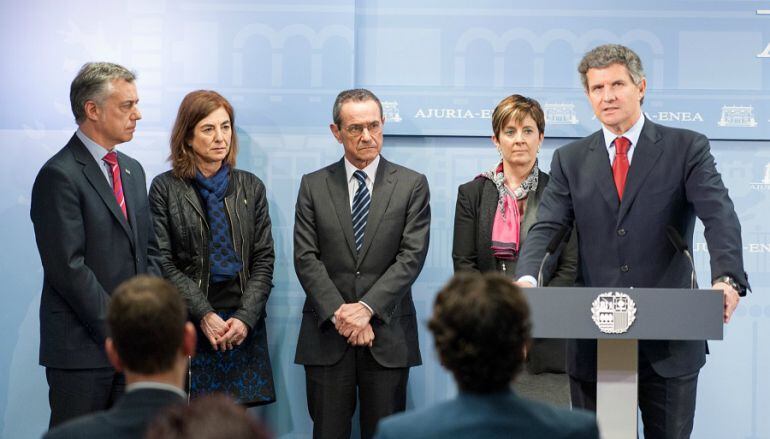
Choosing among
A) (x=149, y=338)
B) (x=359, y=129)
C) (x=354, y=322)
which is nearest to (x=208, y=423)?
(x=149, y=338)

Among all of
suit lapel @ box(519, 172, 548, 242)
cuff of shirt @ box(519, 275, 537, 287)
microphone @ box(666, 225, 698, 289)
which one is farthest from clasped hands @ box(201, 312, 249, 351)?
microphone @ box(666, 225, 698, 289)

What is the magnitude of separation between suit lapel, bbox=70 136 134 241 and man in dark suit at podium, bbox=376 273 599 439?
7.89 ft

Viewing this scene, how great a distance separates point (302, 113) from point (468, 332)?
11.3ft

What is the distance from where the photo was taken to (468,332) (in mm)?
1831

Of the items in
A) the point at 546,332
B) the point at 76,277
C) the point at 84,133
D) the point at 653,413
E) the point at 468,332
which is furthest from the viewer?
the point at 84,133

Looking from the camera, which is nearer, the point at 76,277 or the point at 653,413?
the point at 653,413

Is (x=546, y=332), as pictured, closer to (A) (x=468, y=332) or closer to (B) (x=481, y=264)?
(A) (x=468, y=332)

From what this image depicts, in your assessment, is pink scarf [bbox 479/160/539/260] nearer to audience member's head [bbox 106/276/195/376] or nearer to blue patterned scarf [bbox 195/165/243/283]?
blue patterned scarf [bbox 195/165/243/283]

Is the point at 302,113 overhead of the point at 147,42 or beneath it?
beneath

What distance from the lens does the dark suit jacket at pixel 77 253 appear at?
3758 mm

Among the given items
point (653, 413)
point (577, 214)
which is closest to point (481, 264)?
point (577, 214)

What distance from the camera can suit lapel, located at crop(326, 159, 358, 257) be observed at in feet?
15.0

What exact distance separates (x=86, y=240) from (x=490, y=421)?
2.55 metres

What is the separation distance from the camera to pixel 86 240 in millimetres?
3893
